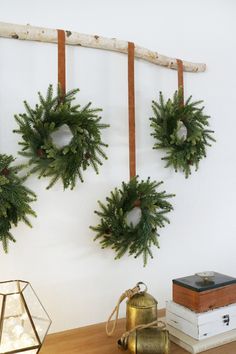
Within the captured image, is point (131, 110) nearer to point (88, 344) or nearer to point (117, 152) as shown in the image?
point (117, 152)

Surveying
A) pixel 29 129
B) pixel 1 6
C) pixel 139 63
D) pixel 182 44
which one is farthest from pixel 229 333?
pixel 1 6

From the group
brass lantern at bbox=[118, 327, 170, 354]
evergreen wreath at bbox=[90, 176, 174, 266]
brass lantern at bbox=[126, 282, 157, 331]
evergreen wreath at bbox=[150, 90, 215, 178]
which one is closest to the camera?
brass lantern at bbox=[118, 327, 170, 354]

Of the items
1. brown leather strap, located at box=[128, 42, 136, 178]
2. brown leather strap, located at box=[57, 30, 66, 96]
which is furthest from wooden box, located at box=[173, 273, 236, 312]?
brown leather strap, located at box=[57, 30, 66, 96]

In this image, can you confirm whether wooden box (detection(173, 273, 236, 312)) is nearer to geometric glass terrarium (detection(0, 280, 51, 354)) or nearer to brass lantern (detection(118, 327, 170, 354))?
brass lantern (detection(118, 327, 170, 354))

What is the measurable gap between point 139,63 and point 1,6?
0.48 metres

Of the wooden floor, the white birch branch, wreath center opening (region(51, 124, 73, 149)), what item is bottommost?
the wooden floor

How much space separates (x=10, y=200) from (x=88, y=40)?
1.86ft

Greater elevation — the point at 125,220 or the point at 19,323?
the point at 125,220

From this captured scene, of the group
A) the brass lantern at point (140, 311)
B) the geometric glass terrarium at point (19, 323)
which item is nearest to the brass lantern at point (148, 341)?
the brass lantern at point (140, 311)

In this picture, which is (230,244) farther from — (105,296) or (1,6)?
(1,6)

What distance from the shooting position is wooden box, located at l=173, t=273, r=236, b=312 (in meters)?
0.97

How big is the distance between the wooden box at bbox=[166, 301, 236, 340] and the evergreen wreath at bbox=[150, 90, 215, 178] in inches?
19.3

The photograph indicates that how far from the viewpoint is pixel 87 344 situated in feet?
3.18

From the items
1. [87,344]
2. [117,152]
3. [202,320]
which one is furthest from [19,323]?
[117,152]
